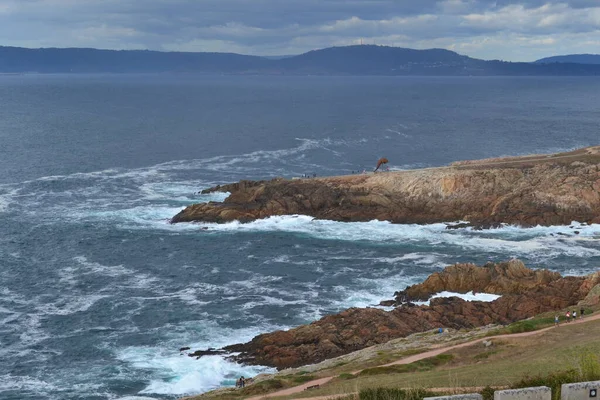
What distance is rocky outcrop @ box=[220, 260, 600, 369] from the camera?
51.6 metres

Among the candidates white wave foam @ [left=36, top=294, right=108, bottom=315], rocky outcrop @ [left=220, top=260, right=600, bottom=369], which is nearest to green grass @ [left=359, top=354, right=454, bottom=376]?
rocky outcrop @ [left=220, top=260, right=600, bottom=369]

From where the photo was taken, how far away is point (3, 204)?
96.6 m

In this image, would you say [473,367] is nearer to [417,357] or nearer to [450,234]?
[417,357]

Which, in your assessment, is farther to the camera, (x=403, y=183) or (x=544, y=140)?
(x=544, y=140)

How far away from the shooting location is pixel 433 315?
56594 millimetres

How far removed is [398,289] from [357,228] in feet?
73.3

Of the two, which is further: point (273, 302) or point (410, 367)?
point (273, 302)

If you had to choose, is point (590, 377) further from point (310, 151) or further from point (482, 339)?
point (310, 151)

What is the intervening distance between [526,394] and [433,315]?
3103 centimetres

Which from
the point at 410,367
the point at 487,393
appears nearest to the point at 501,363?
the point at 410,367

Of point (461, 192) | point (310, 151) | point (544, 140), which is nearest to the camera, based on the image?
point (461, 192)

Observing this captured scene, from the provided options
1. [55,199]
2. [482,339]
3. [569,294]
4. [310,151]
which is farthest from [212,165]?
[482,339]

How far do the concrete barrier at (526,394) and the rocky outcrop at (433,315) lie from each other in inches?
1011

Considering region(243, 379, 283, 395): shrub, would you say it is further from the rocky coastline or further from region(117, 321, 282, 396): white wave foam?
the rocky coastline
